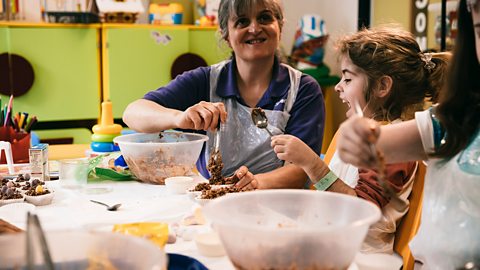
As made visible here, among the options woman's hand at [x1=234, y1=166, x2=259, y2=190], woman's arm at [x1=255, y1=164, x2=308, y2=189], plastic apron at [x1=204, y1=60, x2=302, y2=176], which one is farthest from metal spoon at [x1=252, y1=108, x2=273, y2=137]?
woman's hand at [x1=234, y1=166, x2=259, y2=190]

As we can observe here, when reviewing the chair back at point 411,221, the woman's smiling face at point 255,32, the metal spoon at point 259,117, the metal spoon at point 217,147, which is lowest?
the chair back at point 411,221

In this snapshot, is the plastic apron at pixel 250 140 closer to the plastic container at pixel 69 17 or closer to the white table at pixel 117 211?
the white table at pixel 117 211

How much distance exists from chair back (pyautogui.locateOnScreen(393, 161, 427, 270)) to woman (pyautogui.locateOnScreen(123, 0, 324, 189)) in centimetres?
44

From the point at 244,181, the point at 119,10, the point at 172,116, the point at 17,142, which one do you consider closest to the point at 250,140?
the point at 172,116

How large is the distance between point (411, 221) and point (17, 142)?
1365 mm

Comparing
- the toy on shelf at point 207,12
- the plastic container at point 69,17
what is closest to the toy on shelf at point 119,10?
the plastic container at point 69,17

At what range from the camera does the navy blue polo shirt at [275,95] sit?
1.95 metres

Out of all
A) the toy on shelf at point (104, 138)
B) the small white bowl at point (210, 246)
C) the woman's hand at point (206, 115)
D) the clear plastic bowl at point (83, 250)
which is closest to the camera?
the clear plastic bowl at point (83, 250)

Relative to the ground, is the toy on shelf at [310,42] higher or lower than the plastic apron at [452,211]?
higher

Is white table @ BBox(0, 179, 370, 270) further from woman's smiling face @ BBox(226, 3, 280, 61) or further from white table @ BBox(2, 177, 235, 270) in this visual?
woman's smiling face @ BBox(226, 3, 280, 61)

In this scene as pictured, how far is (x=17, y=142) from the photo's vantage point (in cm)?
203

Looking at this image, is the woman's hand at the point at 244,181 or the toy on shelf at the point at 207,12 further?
the toy on shelf at the point at 207,12

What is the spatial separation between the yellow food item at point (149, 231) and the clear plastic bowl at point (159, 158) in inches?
23.2

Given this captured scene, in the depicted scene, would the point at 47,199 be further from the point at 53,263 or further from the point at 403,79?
the point at 403,79
